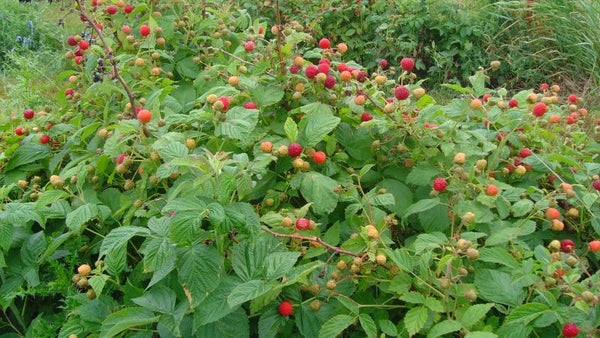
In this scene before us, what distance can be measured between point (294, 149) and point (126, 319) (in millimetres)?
582

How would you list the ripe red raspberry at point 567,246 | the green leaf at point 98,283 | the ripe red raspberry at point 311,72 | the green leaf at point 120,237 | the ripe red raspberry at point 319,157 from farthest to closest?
the ripe red raspberry at point 311,72 → the ripe red raspberry at point 319,157 → the ripe red raspberry at point 567,246 → the green leaf at point 98,283 → the green leaf at point 120,237

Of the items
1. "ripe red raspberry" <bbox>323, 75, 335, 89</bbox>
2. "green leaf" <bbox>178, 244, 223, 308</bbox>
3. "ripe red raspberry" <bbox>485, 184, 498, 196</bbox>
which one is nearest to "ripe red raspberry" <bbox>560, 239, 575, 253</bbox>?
"ripe red raspberry" <bbox>485, 184, 498, 196</bbox>

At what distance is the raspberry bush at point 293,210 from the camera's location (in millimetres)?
1354

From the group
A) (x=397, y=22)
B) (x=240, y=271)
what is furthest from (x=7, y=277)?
(x=397, y=22)

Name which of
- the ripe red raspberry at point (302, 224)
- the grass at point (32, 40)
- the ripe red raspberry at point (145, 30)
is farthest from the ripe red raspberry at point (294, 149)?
the grass at point (32, 40)

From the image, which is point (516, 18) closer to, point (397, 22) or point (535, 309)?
point (397, 22)

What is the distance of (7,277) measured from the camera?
6.05ft

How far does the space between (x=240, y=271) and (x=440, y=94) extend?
360 centimetres

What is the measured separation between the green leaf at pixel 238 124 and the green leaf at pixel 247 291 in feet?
1.26

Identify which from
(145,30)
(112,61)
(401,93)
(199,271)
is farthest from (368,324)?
(145,30)

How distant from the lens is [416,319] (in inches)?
52.9

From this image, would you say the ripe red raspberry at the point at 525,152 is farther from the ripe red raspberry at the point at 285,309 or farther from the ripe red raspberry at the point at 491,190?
the ripe red raspberry at the point at 285,309

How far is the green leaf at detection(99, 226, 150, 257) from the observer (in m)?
1.34

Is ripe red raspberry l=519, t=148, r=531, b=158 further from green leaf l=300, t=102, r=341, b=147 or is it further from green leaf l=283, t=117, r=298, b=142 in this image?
green leaf l=283, t=117, r=298, b=142
